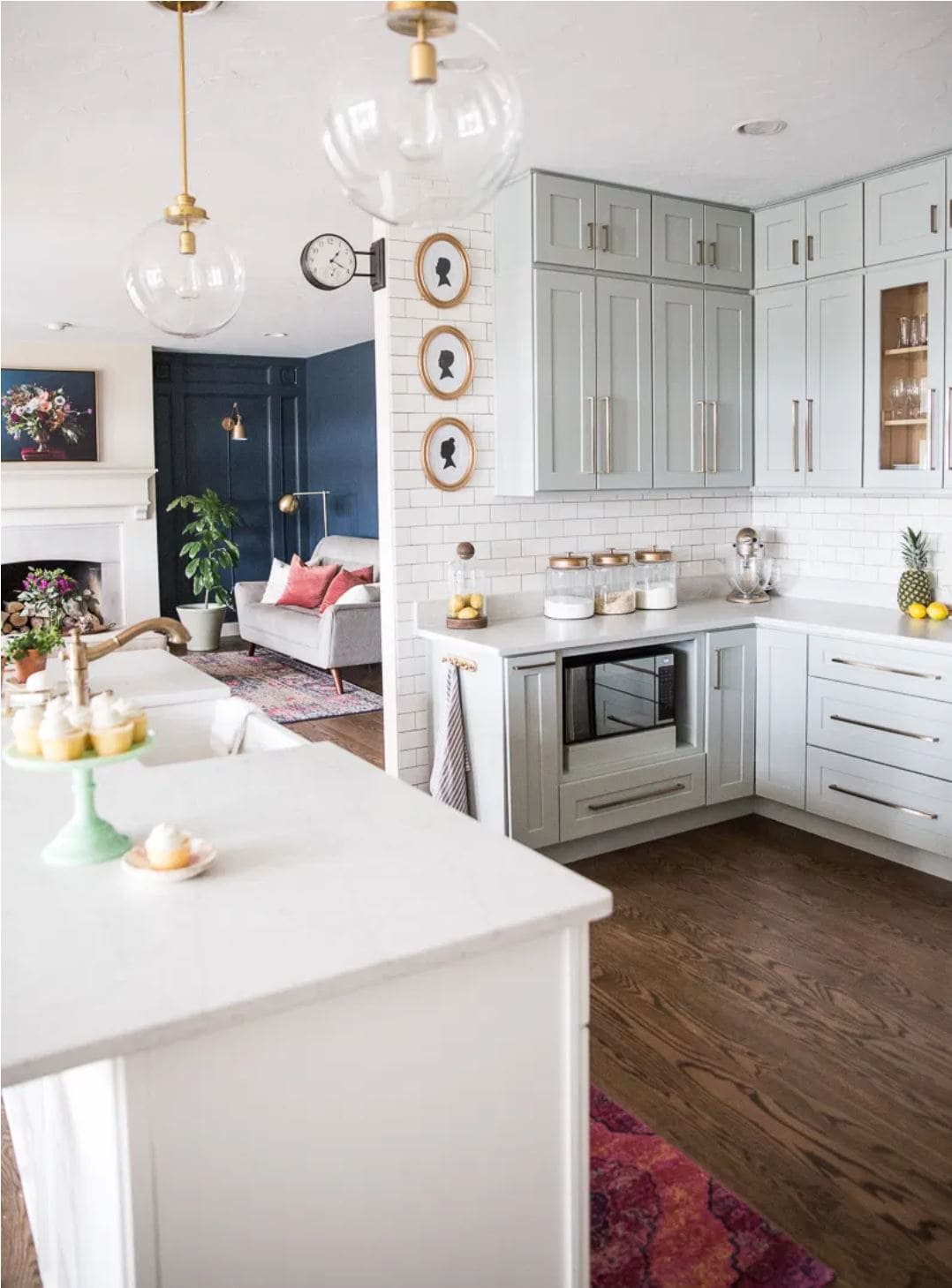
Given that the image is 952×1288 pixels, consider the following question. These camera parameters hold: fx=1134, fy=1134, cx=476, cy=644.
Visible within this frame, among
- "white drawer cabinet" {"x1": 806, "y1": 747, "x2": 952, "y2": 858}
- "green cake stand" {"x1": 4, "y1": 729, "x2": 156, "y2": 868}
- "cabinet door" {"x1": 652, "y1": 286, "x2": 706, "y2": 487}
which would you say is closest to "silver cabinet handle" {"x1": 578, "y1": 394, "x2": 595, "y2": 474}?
"cabinet door" {"x1": 652, "y1": 286, "x2": 706, "y2": 487}

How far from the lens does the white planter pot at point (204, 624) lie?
10047 mm

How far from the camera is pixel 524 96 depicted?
357cm

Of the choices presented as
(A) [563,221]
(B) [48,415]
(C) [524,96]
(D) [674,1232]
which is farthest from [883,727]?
(B) [48,415]

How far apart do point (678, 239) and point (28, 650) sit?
10.3 ft

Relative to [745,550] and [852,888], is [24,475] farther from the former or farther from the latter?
[852,888]

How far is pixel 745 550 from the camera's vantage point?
5168 mm

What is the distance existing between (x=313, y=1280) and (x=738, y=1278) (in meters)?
0.99

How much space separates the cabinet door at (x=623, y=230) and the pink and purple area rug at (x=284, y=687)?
3.20 m

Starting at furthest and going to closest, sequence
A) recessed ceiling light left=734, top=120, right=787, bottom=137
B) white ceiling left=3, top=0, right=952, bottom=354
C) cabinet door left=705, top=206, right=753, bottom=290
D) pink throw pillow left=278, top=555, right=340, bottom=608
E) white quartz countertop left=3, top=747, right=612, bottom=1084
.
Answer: pink throw pillow left=278, top=555, right=340, bottom=608, cabinet door left=705, top=206, right=753, bottom=290, recessed ceiling light left=734, top=120, right=787, bottom=137, white ceiling left=3, top=0, right=952, bottom=354, white quartz countertop left=3, top=747, right=612, bottom=1084

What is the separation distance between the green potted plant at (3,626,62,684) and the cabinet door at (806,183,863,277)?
341 cm

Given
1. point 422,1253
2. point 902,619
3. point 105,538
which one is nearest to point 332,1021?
point 422,1253

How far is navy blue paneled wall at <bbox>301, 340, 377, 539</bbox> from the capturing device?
973cm

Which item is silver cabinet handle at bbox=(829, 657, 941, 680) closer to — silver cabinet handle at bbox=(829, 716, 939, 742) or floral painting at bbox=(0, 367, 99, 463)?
silver cabinet handle at bbox=(829, 716, 939, 742)

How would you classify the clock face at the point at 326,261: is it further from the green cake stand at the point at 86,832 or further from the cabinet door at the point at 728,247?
the green cake stand at the point at 86,832
